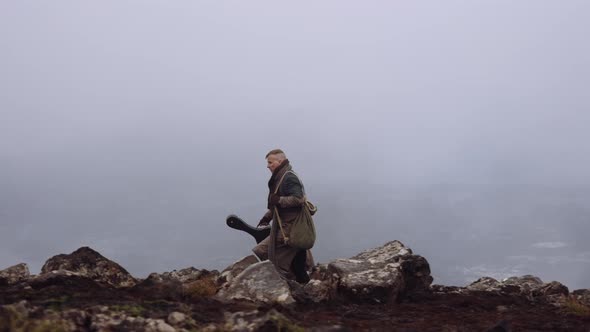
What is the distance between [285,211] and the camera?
13453 mm

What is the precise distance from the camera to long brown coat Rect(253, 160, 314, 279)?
13148 mm

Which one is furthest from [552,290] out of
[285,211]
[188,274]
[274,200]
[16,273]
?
[16,273]

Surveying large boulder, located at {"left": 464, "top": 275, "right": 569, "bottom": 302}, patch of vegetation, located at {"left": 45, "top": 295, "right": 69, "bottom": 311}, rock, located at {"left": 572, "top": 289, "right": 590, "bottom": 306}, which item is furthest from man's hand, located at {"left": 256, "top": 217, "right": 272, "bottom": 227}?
rock, located at {"left": 572, "top": 289, "right": 590, "bottom": 306}

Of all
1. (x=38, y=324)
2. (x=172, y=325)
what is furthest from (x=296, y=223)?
(x=38, y=324)

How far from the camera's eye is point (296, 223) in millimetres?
13234

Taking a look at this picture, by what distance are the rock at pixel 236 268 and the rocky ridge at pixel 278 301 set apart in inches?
1.4

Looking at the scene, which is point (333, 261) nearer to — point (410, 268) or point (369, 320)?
point (410, 268)

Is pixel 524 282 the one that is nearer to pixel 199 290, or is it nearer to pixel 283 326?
pixel 199 290

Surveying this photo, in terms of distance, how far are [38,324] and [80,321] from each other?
1.93 feet

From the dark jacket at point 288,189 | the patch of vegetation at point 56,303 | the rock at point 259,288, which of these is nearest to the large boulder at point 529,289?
the dark jacket at point 288,189

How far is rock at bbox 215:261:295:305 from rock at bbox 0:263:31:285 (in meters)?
3.81

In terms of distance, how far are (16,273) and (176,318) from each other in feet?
17.9

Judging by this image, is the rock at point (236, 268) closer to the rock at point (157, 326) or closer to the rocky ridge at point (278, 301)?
the rocky ridge at point (278, 301)

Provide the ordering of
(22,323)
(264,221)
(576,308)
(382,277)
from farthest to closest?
(264,221), (382,277), (576,308), (22,323)
